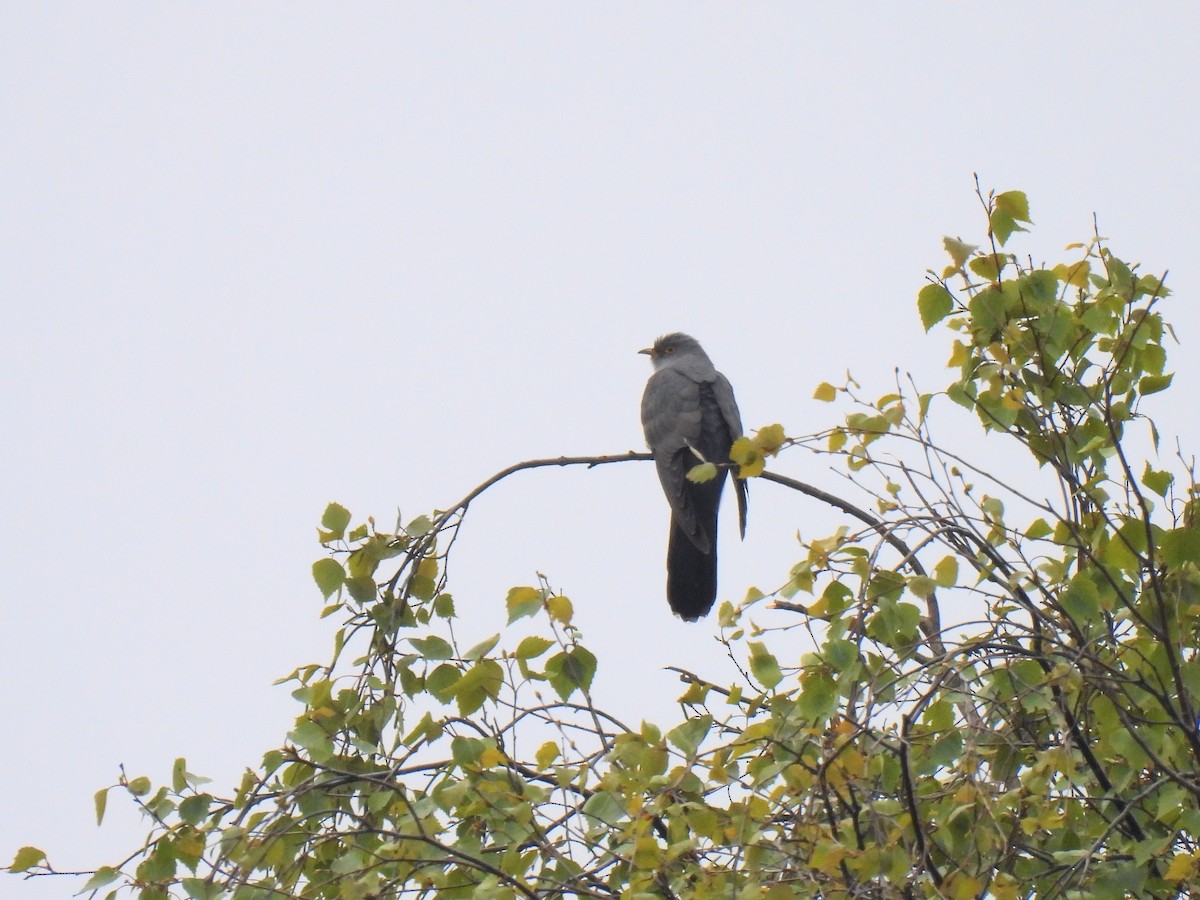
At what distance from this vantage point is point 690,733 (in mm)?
2801

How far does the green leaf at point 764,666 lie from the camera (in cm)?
284

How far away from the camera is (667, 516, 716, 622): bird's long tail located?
7.02 metres

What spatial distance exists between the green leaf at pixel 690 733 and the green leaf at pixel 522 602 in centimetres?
40

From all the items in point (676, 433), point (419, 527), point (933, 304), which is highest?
point (676, 433)

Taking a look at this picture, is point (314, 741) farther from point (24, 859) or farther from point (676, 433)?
point (676, 433)

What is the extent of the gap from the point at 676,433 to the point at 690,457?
0.53ft

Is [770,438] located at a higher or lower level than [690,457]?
lower

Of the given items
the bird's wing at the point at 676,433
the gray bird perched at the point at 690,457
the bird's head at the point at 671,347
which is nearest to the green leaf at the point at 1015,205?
the gray bird perched at the point at 690,457

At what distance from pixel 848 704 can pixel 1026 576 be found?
485 millimetres

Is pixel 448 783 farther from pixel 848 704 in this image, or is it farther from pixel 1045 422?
pixel 1045 422

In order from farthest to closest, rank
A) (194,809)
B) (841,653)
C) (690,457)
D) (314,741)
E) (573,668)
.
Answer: (690,457), (314,741), (194,809), (573,668), (841,653)

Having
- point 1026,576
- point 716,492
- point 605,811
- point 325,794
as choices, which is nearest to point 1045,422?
point 1026,576

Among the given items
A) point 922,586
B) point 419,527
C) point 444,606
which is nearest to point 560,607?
point 922,586

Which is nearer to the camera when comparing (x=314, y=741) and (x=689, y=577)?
(x=314, y=741)
